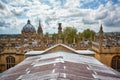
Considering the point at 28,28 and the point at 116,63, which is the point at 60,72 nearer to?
the point at 116,63

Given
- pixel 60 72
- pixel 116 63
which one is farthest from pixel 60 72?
pixel 116 63

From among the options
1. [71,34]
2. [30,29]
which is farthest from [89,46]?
[30,29]

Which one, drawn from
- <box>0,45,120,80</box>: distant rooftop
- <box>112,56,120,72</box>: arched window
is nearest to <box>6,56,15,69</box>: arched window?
<box>112,56,120,72</box>: arched window

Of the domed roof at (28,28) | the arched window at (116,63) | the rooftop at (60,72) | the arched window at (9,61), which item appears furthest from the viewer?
the domed roof at (28,28)

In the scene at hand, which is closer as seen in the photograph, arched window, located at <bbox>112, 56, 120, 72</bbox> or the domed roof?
arched window, located at <bbox>112, 56, 120, 72</bbox>

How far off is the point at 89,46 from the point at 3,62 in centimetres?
1294

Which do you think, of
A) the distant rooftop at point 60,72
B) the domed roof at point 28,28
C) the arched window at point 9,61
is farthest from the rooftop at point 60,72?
the domed roof at point 28,28

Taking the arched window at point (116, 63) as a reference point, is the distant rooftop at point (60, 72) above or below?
above

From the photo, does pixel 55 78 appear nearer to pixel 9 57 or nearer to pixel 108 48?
pixel 108 48

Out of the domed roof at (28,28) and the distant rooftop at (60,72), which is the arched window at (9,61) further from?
the domed roof at (28,28)

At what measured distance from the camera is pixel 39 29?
5556 centimetres

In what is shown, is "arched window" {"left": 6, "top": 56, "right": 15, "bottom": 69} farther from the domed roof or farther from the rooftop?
the domed roof

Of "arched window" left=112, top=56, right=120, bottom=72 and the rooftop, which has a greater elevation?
the rooftop

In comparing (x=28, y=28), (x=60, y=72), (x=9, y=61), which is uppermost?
(x=28, y=28)
